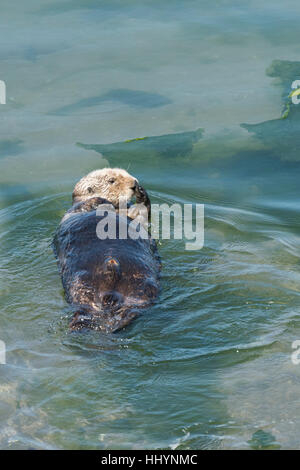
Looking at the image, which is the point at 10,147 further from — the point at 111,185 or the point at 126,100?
the point at 111,185

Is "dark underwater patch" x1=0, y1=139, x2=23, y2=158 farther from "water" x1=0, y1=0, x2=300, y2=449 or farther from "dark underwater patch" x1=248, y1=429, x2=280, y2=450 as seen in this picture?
"dark underwater patch" x1=248, y1=429, x2=280, y2=450

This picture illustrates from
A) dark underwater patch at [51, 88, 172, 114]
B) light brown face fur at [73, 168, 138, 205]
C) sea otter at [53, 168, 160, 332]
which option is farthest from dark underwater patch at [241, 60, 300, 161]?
sea otter at [53, 168, 160, 332]

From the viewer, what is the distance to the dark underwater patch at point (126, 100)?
9391mm

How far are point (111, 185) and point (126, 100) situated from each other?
355 centimetres

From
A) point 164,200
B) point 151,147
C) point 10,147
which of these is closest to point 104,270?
point 164,200

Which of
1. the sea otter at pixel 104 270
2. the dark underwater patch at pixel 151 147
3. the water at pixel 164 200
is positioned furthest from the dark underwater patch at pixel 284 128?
the sea otter at pixel 104 270

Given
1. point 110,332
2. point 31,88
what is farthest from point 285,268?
point 31,88

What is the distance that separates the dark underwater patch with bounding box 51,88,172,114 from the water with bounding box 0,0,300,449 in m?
0.03

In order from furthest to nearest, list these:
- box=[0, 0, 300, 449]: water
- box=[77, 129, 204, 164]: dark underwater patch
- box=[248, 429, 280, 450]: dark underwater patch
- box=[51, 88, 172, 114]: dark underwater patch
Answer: box=[51, 88, 172, 114]: dark underwater patch < box=[77, 129, 204, 164]: dark underwater patch < box=[0, 0, 300, 449]: water < box=[248, 429, 280, 450]: dark underwater patch

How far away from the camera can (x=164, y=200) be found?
289 inches

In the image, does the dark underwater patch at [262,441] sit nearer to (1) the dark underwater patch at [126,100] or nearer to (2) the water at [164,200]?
(2) the water at [164,200]

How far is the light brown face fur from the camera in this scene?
632 cm

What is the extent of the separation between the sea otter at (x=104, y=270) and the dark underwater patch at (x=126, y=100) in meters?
4.07
